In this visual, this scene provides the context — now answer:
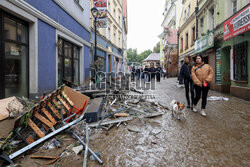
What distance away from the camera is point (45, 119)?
9.96 feet

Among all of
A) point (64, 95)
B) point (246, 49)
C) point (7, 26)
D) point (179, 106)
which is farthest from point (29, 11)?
point (246, 49)

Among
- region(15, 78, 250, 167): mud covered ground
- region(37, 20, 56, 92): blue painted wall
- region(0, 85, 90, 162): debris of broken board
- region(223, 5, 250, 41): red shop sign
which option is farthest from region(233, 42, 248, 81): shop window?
region(37, 20, 56, 92): blue painted wall

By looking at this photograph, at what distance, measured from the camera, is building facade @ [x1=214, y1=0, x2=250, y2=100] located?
23.2ft

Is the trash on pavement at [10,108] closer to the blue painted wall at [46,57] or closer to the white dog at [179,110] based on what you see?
the blue painted wall at [46,57]

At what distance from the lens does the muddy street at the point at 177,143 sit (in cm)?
223

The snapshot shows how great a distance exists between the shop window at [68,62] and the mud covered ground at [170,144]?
514 centimetres

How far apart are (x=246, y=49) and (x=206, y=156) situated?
24.0 feet

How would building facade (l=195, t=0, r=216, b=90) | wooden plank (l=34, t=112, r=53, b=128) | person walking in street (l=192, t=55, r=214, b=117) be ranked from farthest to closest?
building facade (l=195, t=0, r=216, b=90) → person walking in street (l=192, t=55, r=214, b=117) → wooden plank (l=34, t=112, r=53, b=128)

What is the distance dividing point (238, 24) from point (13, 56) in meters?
8.97

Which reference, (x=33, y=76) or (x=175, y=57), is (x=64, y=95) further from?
(x=175, y=57)

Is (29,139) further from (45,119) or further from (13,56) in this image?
(13,56)

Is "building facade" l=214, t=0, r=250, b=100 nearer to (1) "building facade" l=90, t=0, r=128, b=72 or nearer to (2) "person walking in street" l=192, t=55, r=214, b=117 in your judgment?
(2) "person walking in street" l=192, t=55, r=214, b=117

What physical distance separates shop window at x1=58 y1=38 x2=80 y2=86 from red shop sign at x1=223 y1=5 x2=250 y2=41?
7941 mm

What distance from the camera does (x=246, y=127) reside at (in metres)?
3.64
